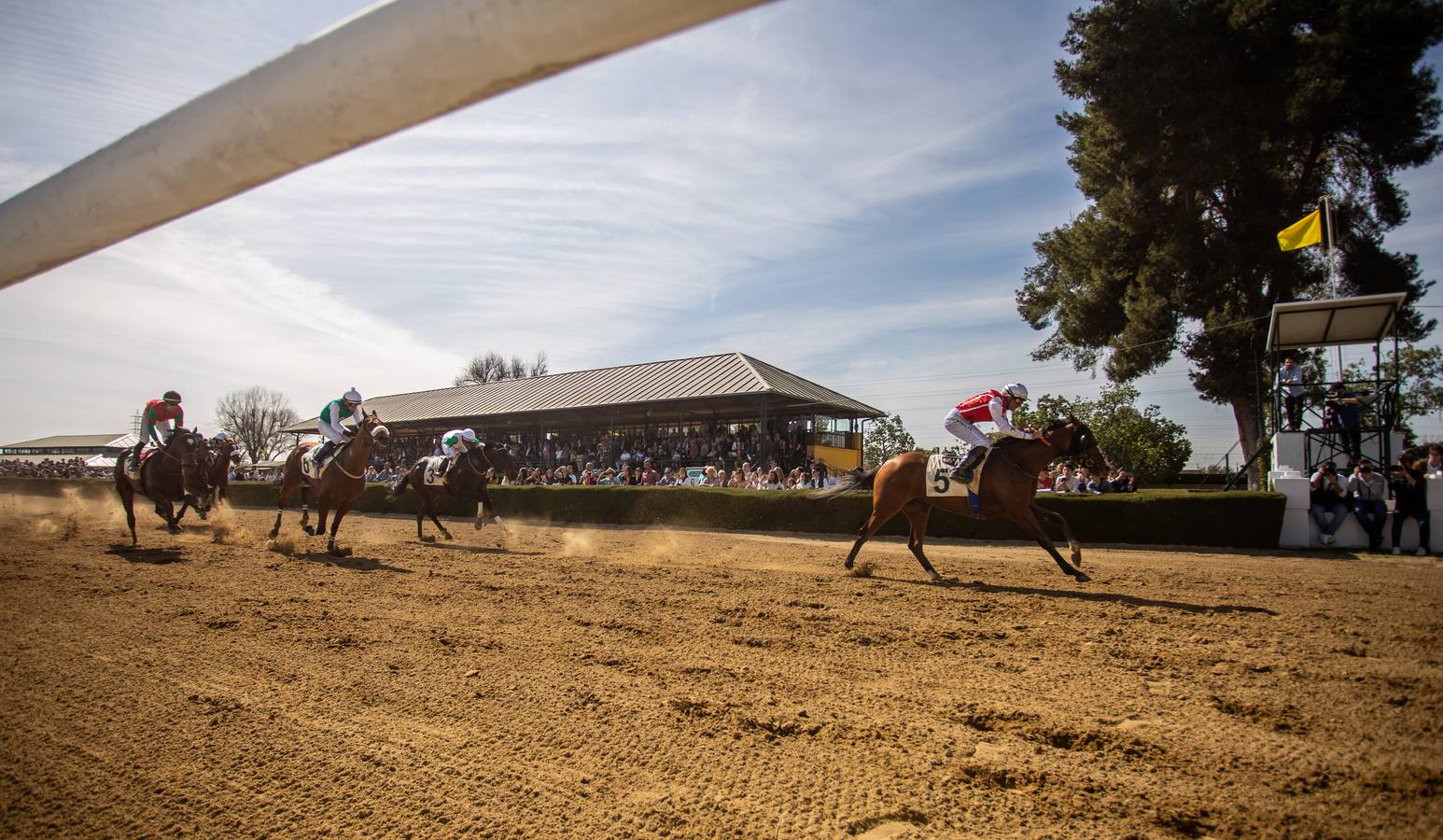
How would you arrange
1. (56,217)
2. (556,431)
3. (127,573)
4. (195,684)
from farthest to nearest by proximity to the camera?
(556,431) → (127,573) → (195,684) → (56,217)

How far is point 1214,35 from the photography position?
20.9 metres

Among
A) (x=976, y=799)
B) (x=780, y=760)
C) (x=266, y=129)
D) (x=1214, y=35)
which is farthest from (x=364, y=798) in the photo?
(x=1214, y=35)

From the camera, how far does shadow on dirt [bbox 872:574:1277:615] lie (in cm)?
668

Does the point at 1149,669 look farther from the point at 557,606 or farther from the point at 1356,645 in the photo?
the point at 557,606

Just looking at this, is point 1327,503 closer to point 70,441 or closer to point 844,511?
point 844,511

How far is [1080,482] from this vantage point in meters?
17.4

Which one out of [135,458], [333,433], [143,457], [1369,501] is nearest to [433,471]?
[333,433]

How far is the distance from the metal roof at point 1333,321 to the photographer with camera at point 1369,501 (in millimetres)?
3773

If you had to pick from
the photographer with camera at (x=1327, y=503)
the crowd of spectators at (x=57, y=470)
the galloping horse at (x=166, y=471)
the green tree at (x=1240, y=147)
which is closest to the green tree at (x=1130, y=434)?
the green tree at (x=1240, y=147)

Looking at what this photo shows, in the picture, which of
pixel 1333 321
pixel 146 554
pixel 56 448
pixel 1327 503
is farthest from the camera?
pixel 56 448

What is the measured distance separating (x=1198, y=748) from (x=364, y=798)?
381cm

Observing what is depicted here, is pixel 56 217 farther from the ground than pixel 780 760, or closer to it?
farther from the ground

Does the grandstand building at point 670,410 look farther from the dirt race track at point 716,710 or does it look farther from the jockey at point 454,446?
the dirt race track at point 716,710

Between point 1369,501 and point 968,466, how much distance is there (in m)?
8.27
